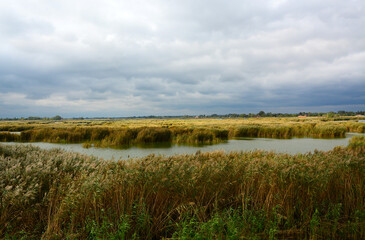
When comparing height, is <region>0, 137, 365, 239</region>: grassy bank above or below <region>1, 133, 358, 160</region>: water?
above

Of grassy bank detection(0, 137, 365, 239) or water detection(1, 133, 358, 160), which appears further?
water detection(1, 133, 358, 160)

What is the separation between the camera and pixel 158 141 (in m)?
18.4

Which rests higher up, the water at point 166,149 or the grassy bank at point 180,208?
the grassy bank at point 180,208

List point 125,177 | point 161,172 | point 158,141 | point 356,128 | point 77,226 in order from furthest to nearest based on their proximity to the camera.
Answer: point 356,128, point 158,141, point 161,172, point 125,177, point 77,226

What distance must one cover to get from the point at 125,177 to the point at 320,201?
3.54m

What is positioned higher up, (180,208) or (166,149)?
(180,208)

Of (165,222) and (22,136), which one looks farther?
(22,136)

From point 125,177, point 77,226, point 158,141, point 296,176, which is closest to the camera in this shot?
point 77,226

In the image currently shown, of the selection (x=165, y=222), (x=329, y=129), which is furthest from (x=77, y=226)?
(x=329, y=129)

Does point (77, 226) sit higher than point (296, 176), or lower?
lower

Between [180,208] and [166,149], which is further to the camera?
[166,149]

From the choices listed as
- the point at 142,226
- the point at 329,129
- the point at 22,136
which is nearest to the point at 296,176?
the point at 142,226

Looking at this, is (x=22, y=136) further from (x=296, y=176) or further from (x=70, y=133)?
(x=296, y=176)

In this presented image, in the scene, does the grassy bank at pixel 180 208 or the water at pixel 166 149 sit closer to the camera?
the grassy bank at pixel 180 208
